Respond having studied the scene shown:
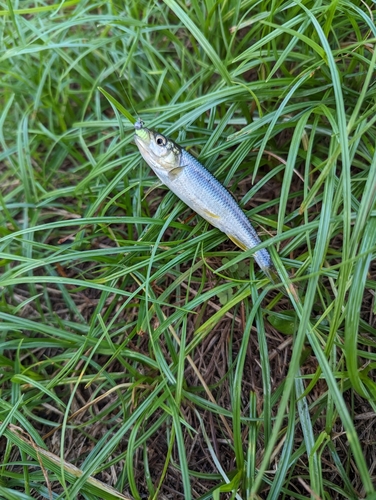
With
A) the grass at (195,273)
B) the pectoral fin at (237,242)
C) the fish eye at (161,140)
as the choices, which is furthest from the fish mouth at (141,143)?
the pectoral fin at (237,242)

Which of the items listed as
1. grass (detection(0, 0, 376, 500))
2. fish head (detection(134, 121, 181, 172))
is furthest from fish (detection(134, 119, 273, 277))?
grass (detection(0, 0, 376, 500))

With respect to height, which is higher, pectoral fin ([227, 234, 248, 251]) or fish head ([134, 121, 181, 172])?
fish head ([134, 121, 181, 172])

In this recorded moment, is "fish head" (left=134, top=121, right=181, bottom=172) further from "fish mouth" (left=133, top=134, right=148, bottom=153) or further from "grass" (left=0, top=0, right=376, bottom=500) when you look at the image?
"grass" (left=0, top=0, right=376, bottom=500)

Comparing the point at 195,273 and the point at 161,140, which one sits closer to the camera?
the point at 161,140

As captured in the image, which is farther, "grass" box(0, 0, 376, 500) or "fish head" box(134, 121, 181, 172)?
"fish head" box(134, 121, 181, 172)

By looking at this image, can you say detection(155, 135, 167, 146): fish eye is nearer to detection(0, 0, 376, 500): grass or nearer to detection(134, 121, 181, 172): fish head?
detection(134, 121, 181, 172): fish head

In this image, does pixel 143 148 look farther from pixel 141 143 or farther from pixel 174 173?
pixel 174 173

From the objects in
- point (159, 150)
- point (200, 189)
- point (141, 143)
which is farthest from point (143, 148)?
point (200, 189)

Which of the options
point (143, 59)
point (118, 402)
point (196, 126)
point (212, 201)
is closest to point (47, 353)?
point (118, 402)
